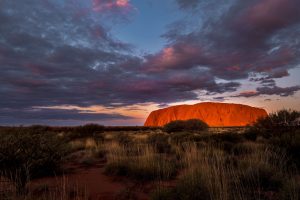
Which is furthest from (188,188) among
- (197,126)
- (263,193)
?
(197,126)

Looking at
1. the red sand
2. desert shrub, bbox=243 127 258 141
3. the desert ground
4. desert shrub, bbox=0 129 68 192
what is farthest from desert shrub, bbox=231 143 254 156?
desert shrub, bbox=0 129 68 192

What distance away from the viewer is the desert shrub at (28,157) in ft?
22.0

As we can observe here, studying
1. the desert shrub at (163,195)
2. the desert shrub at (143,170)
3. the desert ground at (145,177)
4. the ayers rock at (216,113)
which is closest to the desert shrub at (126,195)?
the desert ground at (145,177)

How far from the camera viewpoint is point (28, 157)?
7.24m

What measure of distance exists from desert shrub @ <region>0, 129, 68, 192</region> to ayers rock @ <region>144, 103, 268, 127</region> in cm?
A: 10750

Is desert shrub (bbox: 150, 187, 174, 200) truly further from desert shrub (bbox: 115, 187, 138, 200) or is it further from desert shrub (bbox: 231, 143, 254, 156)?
desert shrub (bbox: 231, 143, 254, 156)

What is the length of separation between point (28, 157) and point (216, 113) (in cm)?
11730

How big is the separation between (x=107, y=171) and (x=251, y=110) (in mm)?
130143

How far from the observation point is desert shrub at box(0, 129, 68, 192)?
22.0ft

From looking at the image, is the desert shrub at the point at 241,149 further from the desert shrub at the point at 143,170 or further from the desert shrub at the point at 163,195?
the desert shrub at the point at 163,195

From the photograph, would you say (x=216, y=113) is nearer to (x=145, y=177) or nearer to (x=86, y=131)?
(x=86, y=131)

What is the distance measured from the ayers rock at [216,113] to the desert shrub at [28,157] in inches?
4232

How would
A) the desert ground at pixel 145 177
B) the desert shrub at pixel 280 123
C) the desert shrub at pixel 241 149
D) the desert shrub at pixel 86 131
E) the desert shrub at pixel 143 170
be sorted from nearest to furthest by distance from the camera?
the desert ground at pixel 145 177, the desert shrub at pixel 143 170, the desert shrub at pixel 241 149, the desert shrub at pixel 280 123, the desert shrub at pixel 86 131

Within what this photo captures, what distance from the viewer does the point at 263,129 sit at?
1537 centimetres
